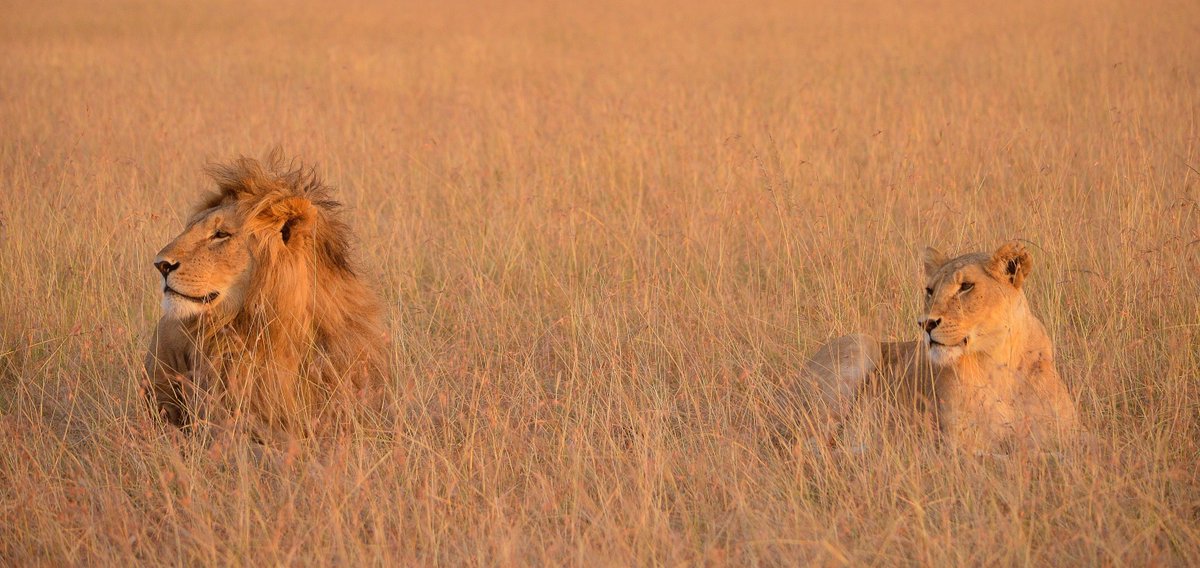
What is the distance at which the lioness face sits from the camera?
148 inches

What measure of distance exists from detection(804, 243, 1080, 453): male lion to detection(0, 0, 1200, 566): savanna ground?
123mm

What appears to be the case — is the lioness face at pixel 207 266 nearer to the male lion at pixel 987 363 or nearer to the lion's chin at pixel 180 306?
Answer: the lion's chin at pixel 180 306

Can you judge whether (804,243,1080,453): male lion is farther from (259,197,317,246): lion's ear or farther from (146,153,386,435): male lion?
(259,197,317,246): lion's ear

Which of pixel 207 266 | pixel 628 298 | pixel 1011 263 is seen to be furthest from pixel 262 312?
pixel 1011 263

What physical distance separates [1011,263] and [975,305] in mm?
189

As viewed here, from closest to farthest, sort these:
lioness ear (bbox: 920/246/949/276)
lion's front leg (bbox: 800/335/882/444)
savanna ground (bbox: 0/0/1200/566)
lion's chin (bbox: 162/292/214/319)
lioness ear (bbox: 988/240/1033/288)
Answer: savanna ground (bbox: 0/0/1200/566) → lioness ear (bbox: 988/240/1033/288) → lion's chin (bbox: 162/292/214/319) → lioness ear (bbox: 920/246/949/276) → lion's front leg (bbox: 800/335/882/444)

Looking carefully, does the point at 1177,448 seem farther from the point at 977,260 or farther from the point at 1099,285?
the point at 1099,285

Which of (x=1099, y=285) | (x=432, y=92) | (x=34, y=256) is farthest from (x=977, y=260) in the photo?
(x=432, y=92)

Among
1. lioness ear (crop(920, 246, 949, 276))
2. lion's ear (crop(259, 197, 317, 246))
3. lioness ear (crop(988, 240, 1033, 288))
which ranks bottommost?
lioness ear (crop(920, 246, 949, 276))

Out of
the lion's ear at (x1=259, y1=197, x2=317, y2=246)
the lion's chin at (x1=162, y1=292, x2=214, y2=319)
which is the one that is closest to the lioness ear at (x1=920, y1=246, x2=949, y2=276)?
the lion's ear at (x1=259, y1=197, x2=317, y2=246)

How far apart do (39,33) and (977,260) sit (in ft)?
60.6

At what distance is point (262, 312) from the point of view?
12.8 feet

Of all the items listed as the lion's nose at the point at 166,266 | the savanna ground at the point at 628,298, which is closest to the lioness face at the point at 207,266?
the lion's nose at the point at 166,266

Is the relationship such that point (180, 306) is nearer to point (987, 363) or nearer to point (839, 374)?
point (839, 374)
